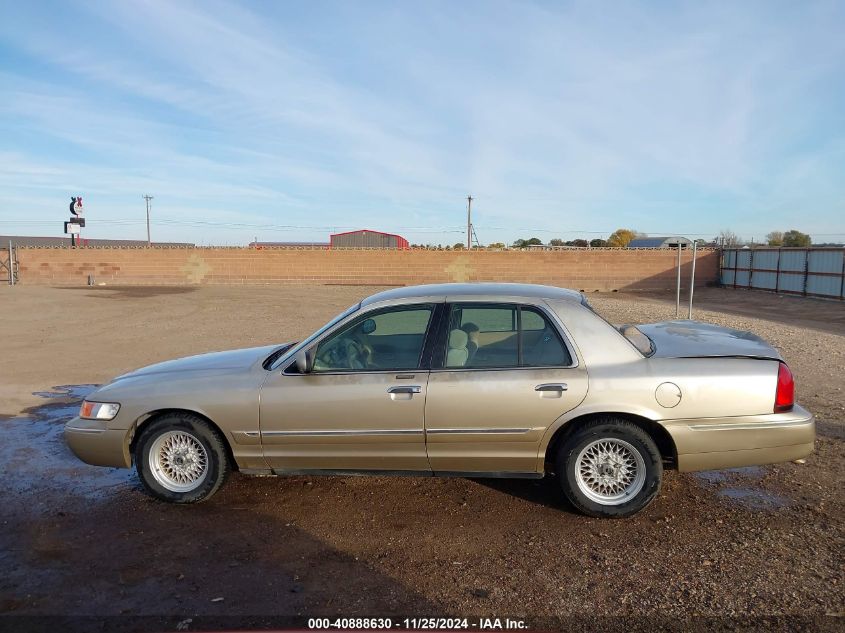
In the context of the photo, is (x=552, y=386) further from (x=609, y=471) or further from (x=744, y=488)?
(x=744, y=488)

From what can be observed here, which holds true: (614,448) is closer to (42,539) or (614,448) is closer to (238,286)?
(42,539)

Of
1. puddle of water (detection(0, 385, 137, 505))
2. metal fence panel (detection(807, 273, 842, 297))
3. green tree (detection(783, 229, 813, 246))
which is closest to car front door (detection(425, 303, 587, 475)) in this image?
puddle of water (detection(0, 385, 137, 505))

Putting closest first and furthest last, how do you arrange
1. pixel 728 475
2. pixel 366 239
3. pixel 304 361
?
1. pixel 304 361
2. pixel 728 475
3. pixel 366 239

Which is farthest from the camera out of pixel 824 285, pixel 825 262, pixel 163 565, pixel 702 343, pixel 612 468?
pixel 825 262

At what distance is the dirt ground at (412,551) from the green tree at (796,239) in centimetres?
6235

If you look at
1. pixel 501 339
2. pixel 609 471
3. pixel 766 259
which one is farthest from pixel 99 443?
pixel 766 259

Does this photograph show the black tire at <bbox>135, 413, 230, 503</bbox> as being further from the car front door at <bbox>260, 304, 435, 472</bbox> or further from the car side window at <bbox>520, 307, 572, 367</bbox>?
the car side window at <bbox>520, 307, 572, 367</bbox>

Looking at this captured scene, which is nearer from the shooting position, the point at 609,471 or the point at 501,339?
the point at 609,471

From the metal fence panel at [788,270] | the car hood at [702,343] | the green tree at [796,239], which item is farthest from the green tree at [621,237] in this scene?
the car hood at [702,343]

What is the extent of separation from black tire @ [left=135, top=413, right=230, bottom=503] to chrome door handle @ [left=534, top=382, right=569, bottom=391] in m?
2.28

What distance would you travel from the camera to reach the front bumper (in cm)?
459

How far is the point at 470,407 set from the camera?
13.8ft

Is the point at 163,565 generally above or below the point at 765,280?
below

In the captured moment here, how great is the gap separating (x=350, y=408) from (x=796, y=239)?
71461 mm
